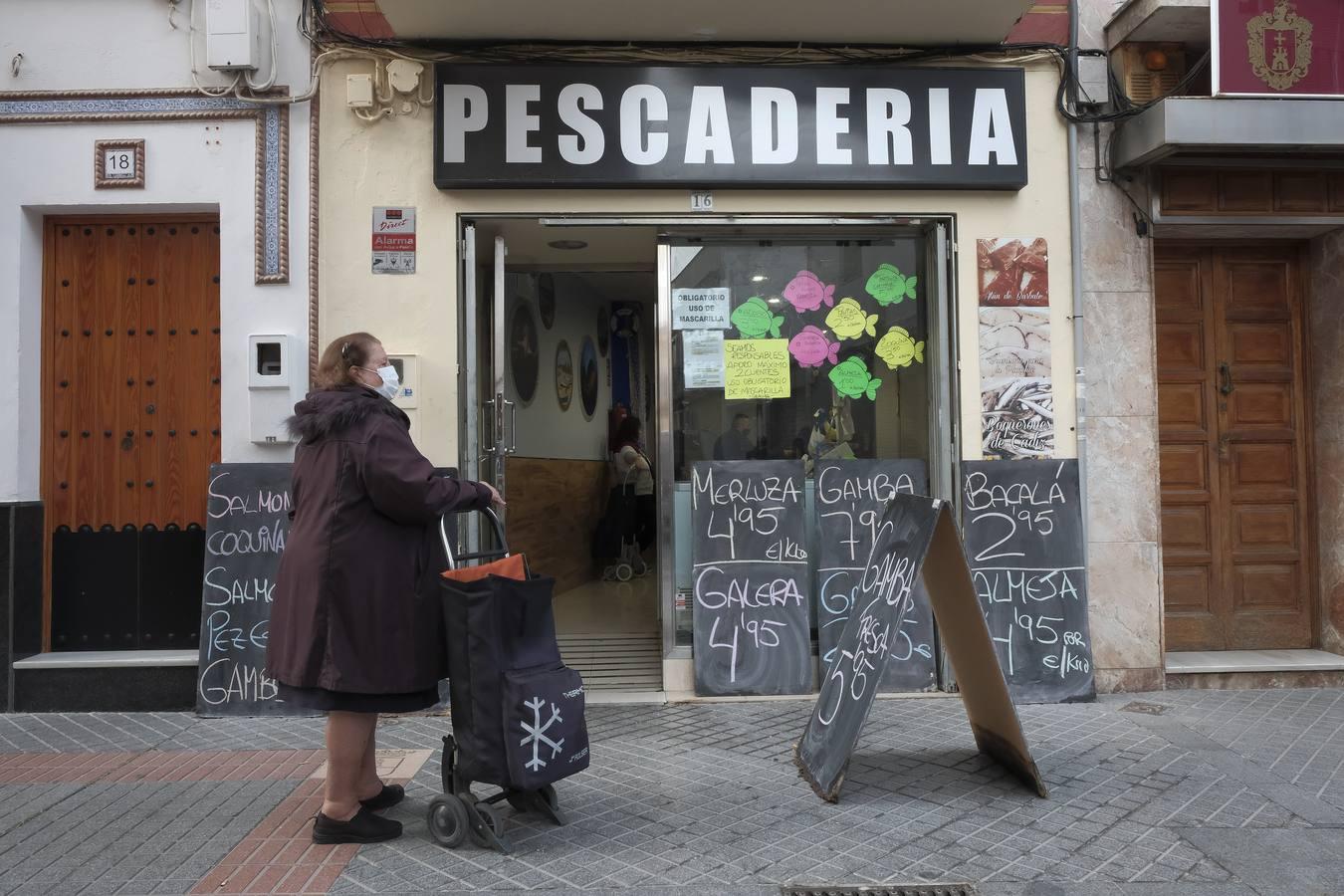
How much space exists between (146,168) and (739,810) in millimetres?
4779

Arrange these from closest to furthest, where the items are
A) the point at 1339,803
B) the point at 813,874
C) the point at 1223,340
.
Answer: the point at 813,874, the point at 1339,803, the point at 1223,340

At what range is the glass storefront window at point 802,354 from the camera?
6.02 metres

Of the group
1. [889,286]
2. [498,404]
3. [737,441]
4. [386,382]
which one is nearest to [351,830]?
[386,382]

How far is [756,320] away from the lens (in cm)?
605

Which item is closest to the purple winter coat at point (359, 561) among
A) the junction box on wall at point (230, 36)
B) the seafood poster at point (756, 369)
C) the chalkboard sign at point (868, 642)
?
the chalkboard sign at point (868, 642)

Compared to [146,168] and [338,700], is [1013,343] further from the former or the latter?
[146,168]

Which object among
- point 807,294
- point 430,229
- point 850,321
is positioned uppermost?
point 430,229

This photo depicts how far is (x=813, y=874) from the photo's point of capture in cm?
335

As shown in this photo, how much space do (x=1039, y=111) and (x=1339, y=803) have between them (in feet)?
13.1

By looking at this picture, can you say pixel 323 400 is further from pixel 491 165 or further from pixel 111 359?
pixel 111 359

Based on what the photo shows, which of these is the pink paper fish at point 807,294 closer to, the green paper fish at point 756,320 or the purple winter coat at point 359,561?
the green paper fish at point 756,320

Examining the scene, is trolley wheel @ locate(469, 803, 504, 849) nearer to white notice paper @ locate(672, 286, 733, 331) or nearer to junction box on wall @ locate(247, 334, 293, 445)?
junction box on wall @ locate(247, 334, 293, 445)

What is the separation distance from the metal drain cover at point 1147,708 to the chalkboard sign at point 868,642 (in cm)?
212

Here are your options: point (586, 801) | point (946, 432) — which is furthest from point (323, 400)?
point (946, 432)
